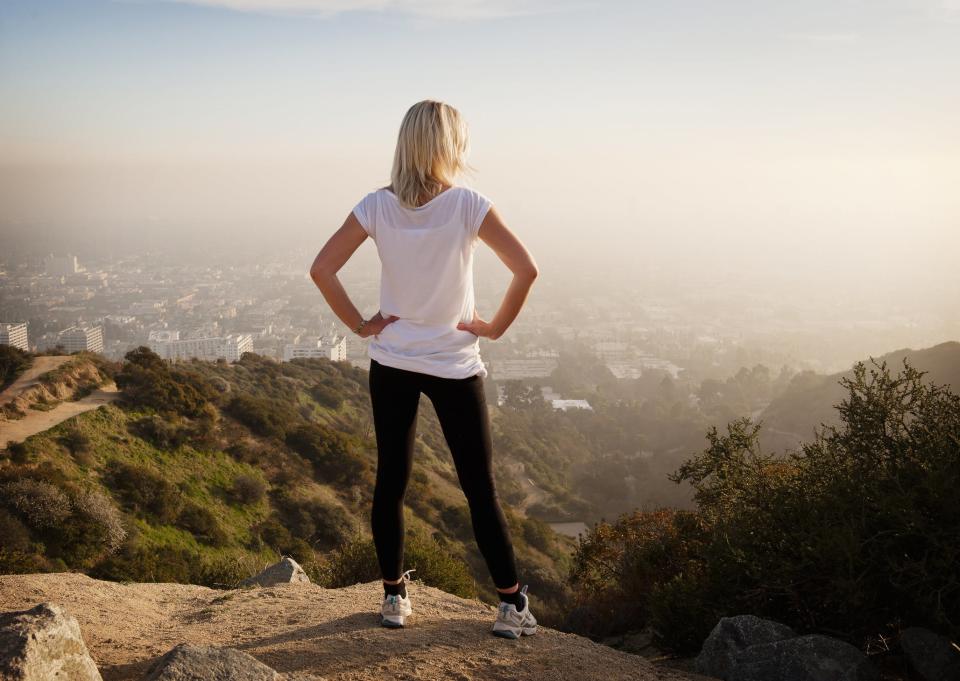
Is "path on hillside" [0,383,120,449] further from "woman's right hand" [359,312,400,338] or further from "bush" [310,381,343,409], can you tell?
"bush" [310,381,343,409]

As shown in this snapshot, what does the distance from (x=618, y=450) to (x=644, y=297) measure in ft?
192

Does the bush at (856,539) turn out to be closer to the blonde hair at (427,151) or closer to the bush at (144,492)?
the blonde hair at (427,151)

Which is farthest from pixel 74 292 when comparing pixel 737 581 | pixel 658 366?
pixel 737 581

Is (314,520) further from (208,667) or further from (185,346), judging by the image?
(185,346)

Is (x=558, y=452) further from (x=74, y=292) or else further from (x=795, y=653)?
(x=795, y=653)

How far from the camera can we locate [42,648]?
208 cm

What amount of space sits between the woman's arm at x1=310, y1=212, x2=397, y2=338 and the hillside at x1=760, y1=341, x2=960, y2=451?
28.3 metres

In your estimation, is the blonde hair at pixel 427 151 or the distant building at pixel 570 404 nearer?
A: the blonde hair at pixel 427 151

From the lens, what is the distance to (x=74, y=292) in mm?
44875

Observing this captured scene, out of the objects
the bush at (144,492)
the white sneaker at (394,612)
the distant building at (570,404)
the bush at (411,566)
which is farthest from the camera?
the distant building at (570,404)

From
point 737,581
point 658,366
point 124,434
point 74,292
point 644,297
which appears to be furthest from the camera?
point 644,297

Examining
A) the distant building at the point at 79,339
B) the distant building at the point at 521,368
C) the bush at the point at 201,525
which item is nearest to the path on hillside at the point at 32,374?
the bush at the point at 201,525

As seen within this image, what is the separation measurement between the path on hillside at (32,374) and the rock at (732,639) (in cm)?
1416

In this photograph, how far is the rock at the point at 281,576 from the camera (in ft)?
17.1
